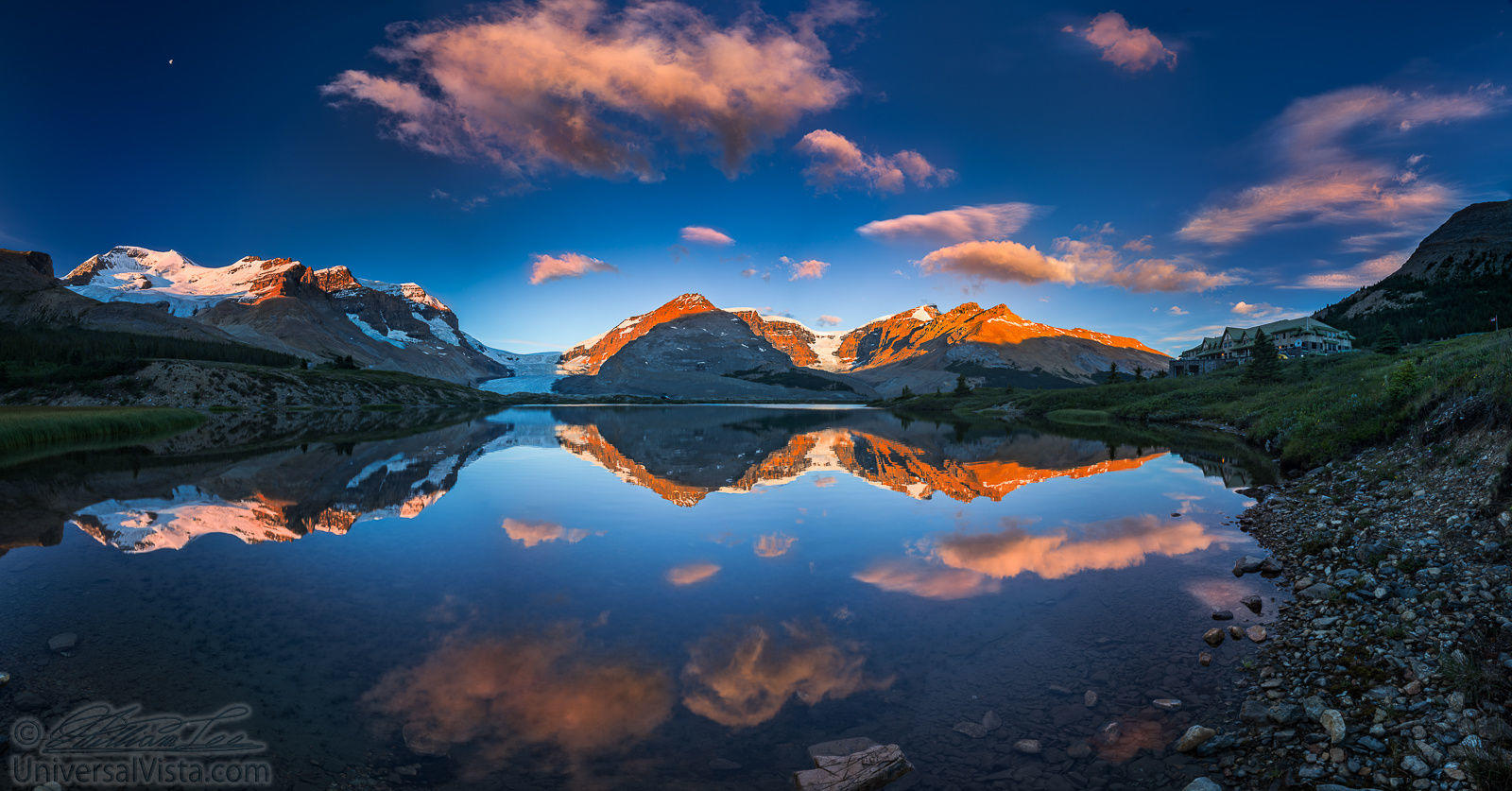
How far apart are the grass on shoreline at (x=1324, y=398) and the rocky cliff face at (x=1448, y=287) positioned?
59.3 meters

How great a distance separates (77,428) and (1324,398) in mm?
92237

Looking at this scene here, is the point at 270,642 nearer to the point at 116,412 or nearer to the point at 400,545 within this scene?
the point at 400,545

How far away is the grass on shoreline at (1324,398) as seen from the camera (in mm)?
20250

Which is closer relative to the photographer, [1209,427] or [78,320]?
[1209,427]

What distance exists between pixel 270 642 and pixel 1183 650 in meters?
15.5

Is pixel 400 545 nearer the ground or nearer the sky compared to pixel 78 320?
nearer the ground

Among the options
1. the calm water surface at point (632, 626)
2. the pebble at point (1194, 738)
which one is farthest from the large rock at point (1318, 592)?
the pebble at point (1194, 738)

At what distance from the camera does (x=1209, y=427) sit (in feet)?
206

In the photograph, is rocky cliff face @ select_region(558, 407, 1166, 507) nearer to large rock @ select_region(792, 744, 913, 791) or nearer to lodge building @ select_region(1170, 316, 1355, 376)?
large rock @ select_region(792, 744, 913, 791)

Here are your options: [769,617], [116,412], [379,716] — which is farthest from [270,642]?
[116,412]
